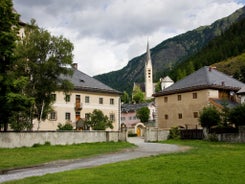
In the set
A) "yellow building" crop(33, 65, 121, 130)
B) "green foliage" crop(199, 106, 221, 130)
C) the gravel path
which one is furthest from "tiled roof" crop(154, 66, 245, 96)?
the gravel path

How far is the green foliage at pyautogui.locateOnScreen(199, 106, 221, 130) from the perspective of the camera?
141ft

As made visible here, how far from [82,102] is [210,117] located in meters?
22.9

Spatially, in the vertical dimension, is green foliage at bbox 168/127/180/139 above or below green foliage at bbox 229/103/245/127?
below

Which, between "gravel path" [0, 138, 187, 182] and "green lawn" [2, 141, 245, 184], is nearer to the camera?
"green lawn" [2, 141, 245, 184]

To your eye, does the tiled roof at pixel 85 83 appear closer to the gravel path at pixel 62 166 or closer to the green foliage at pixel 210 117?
the green foliage at pixel 210 117

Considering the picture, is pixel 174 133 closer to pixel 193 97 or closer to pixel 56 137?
pixel 193 97

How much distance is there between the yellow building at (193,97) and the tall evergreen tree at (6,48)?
97.9ft

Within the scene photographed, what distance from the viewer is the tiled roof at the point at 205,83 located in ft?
181

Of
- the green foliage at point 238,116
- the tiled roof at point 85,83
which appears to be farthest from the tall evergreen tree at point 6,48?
the tiled roof at point 85,83

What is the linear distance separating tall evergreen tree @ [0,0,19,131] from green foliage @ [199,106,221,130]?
2272 cm

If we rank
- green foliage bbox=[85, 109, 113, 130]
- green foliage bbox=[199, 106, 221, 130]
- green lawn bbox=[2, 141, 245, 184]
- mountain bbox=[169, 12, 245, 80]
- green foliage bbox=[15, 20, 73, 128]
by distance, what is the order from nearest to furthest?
1. green lawn bbox=[2, 141, 245, 184]
2. green foliage bbox=[15, 20, 73, 128]
3. green foliage bbox=[199, 106, 221, 130]
4. green foliage bbox=[85, 109, 113, 130]
5. mountain bbox=[169, 12, 245, 80]

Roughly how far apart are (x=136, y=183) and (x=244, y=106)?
30498mm

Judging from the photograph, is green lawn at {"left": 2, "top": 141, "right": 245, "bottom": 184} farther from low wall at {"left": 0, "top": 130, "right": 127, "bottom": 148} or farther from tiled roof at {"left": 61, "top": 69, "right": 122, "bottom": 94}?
tiled roof at {"left": 61, "top": 69, "right": 122, "bottom": 94}

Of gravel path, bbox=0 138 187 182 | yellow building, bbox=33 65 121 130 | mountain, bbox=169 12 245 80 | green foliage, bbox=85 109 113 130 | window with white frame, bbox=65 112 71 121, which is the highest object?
mountain, bbox=169 12 245 80
